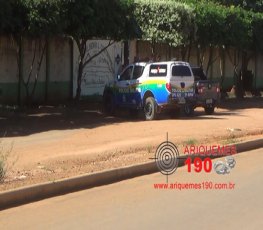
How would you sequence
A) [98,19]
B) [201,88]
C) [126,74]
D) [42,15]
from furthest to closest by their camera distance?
[201,88]
[126,74]
[98,19]
[42,15]

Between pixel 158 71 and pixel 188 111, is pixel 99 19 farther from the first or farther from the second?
pixel 188 111

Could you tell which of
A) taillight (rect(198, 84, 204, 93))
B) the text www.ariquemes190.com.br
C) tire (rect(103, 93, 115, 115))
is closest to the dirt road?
tire (rect(103, 93, 115, 115))

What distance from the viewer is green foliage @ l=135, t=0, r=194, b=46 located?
24031mm

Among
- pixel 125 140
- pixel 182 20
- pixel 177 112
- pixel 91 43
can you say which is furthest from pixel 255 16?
pixel 125 140

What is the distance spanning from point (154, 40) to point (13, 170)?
16040mm

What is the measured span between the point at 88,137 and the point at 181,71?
5.84 m

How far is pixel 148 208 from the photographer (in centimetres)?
797

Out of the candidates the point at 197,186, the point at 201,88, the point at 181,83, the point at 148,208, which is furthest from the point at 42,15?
the point at 148,208

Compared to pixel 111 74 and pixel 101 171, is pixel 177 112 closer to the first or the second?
pixel 111 74

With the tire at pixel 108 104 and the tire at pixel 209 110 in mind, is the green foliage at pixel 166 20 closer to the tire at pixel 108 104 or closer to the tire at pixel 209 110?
the tire at pixel 209 110

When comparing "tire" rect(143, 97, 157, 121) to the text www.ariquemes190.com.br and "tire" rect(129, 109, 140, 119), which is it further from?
the text www.ariquemes190.com.br

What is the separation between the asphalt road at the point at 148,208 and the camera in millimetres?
7160

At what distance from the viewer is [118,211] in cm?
781

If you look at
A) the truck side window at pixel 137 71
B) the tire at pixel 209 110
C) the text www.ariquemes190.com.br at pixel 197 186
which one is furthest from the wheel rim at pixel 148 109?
the text www.ariquemes190.com.br at pixel 197 186
